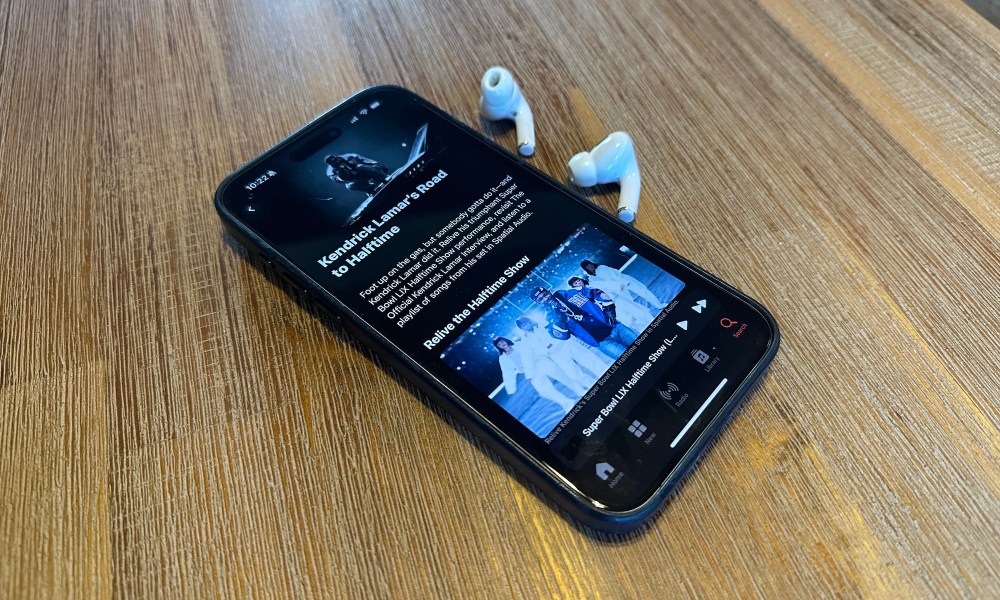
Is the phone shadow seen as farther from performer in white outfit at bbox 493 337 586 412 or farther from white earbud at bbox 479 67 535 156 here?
white earbud at bbox 479 67 535 156

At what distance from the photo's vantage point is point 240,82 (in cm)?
56

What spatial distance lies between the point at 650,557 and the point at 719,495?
0.05 m

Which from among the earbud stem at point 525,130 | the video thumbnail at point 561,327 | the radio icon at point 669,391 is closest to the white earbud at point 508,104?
the earbud stem at point 525,130

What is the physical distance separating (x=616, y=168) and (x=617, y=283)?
0.32ft

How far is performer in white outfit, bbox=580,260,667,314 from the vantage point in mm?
419

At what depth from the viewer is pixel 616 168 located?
0.48 metres

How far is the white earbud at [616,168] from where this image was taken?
18.6 inches

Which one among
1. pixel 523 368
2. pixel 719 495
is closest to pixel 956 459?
pixel 719 495

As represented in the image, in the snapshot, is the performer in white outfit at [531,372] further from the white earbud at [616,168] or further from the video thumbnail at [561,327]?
the white earbud at [616,168]

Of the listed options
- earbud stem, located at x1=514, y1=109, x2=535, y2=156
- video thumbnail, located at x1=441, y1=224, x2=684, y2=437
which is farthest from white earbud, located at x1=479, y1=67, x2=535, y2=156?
video thumbnail, located at x1=441, y1=224, x2=684, y2=437

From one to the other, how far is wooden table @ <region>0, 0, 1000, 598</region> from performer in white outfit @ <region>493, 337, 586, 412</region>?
45mm

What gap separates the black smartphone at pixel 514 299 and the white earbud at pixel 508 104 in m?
0.04

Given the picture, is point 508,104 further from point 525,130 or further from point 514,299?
point 514,299

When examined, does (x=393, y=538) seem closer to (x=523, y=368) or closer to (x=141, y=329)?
(x=523, y=368)
